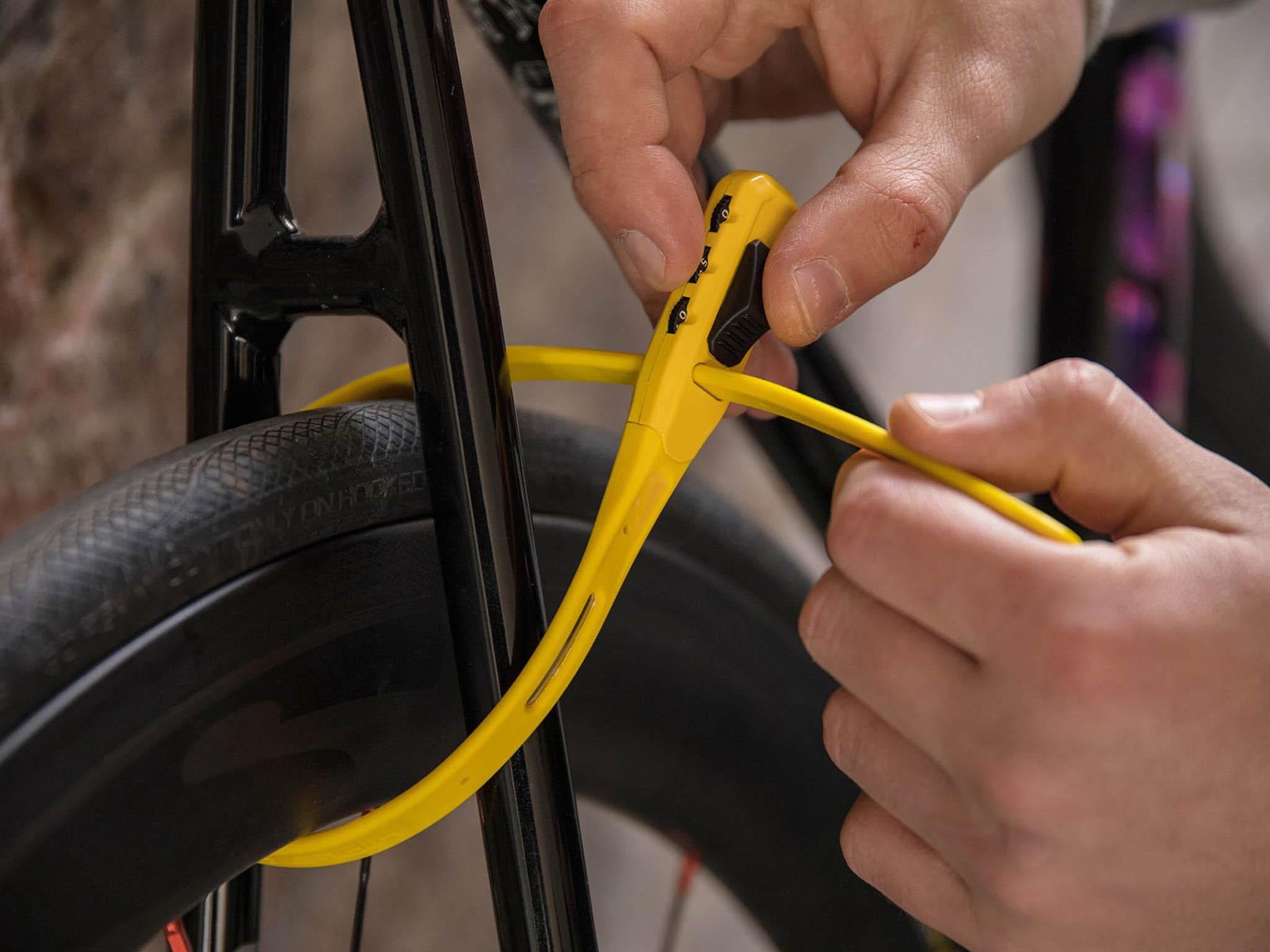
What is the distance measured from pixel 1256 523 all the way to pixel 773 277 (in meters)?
0.15

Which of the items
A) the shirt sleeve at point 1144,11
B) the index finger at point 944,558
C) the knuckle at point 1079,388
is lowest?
the index finger at point 944,558

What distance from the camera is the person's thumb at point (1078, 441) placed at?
0.91 ft

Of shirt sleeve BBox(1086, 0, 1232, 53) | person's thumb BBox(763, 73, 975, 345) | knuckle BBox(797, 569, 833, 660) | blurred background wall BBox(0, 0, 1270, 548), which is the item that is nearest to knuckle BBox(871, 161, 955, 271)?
person's thumb BBox(763, 73, 975, 345)

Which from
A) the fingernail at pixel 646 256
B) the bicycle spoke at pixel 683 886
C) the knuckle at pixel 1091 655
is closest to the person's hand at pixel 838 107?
the fingernail at pixel 646 256

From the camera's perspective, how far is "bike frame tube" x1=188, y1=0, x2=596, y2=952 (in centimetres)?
25

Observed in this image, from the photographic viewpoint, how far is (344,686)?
0.27m

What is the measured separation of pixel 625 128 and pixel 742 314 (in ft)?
0.24

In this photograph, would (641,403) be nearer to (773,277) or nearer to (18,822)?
(773,277)

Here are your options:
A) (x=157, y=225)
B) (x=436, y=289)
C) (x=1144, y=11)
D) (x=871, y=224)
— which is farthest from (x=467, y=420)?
(x=1144, y=11)

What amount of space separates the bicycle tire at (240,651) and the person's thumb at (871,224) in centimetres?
9

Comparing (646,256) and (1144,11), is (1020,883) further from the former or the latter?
(1144,11)

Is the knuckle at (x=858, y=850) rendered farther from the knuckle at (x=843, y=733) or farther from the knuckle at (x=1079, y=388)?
the knuckle at (x=1079, y=388)

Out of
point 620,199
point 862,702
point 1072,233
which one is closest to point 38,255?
point 620,199

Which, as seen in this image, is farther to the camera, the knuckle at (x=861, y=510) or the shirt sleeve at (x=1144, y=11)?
the shirt sleeve at (x=1144, y=11)
